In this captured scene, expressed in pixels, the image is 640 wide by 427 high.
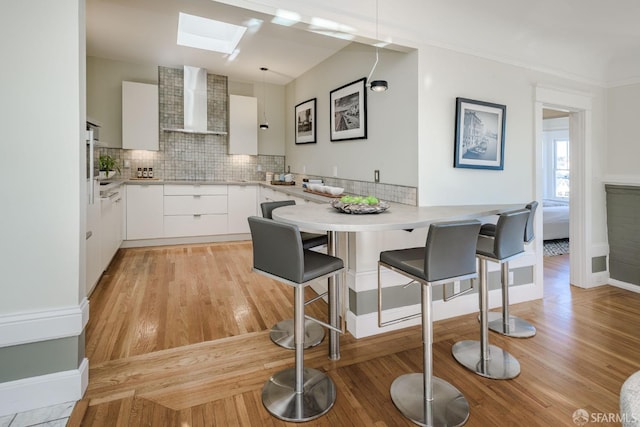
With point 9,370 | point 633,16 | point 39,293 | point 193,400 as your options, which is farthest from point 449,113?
point 9,370

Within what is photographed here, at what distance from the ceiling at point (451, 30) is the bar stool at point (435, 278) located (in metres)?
1.66

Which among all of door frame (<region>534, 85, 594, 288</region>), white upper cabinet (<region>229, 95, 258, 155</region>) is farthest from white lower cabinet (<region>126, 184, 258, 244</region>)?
door frame (<region>534, 85, 594, 288</region>)

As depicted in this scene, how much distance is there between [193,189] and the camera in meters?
5.13

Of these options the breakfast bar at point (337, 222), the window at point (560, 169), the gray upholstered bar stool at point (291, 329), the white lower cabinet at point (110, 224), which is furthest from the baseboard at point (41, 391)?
the window at point (560, 169)

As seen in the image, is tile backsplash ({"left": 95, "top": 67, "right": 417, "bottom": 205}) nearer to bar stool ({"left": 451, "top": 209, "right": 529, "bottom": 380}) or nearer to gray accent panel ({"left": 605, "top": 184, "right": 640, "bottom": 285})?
bar stool ({"left": 451, "top": 209, "right": 529, "bottom": 380})

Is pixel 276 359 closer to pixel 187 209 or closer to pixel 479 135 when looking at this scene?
pixel 479 135

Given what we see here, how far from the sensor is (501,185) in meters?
3.12

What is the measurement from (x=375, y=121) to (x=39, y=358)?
2.88 metres

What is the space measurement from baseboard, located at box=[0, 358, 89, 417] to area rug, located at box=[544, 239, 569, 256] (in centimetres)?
546

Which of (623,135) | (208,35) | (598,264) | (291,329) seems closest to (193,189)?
(208,35)

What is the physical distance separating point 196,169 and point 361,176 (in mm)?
3247

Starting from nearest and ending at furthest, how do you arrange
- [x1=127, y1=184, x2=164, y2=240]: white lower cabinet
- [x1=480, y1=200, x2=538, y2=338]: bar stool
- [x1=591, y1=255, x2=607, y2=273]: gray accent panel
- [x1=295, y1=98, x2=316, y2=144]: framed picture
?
[x1=480, y1=200, x2=538, y2=338]: bar stool, [x1=591, y1=255, x2=607, y2=273]: gray accent panel, [x1=295, y1=98, x2=316, y2=144]: framed picture, [x1=127, y1=184, x2=164, y2=240]: white lower cabinet

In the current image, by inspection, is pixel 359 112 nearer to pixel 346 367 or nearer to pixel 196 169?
pixel 346 367

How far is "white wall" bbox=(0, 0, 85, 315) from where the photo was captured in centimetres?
159
